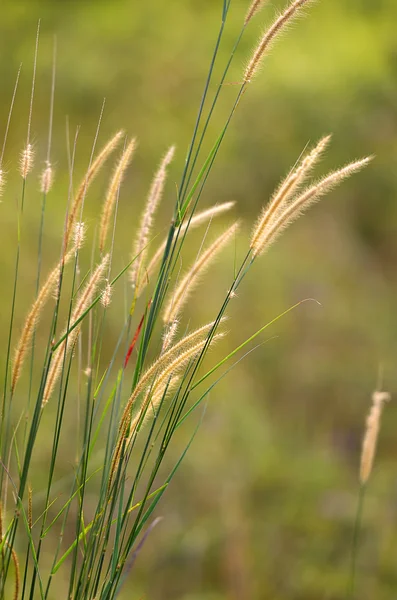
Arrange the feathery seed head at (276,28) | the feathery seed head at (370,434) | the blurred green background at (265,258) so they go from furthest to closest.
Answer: the blurred green background at (265,258) < the feathery seed head at (370,434) < the feathery seed head at (276,28)

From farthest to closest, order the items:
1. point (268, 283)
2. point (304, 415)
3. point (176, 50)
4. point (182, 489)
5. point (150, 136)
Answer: point (176, 50)
point (150, 136)
point (268, 283)
point (304, 415)
point (182, 489)

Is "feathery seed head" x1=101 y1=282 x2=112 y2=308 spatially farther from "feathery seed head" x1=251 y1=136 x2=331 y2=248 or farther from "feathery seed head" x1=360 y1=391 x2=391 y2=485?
"feathery seed head" x1=360 y1=391 x2=391 y2=485

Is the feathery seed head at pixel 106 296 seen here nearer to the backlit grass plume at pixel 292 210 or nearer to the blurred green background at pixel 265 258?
the backlit grass plume at pixel 292 210

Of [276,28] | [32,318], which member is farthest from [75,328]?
[276,28]

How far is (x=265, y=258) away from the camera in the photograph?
2.36 meters

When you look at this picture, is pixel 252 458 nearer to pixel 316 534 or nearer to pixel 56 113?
pixel 316 534

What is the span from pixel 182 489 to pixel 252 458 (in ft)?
0.68

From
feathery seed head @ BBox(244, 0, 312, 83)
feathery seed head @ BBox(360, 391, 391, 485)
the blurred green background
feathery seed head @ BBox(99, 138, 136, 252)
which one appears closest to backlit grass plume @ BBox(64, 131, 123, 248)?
feathery seed head @ BBox(99, 138, 136, 252)

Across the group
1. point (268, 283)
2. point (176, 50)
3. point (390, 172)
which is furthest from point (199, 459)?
point (176, 50)

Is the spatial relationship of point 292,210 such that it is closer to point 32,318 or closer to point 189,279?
point 189,279

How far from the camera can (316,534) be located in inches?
67.2

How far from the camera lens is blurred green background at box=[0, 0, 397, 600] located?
169 centimetres

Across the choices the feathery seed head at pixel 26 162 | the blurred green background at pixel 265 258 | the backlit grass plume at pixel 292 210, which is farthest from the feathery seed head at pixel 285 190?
the blurred green background at pixel 265 258

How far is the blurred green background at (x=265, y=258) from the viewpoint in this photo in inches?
66.6
